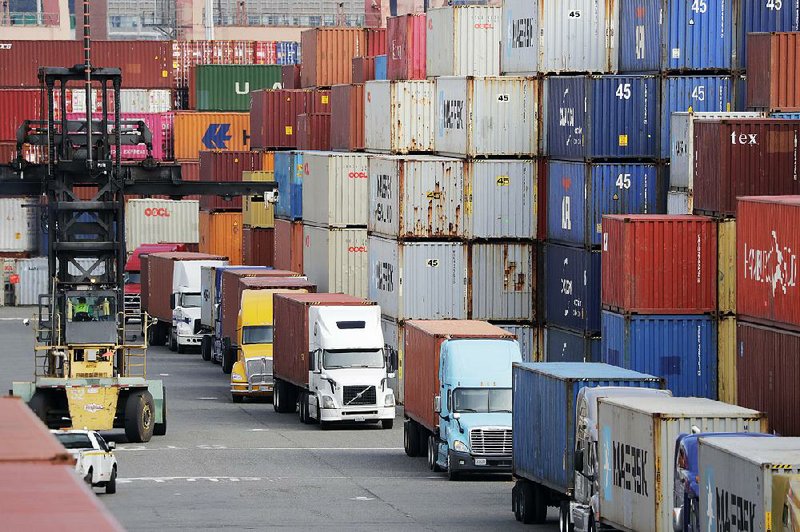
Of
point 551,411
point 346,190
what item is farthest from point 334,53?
point 551,411

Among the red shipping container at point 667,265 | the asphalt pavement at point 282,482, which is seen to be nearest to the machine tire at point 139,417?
the asphalt pavement at point 282,482

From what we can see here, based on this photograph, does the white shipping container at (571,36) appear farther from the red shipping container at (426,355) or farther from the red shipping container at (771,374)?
the red shipping container at (771,374)

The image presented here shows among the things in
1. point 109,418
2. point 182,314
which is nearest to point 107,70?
point 109,418

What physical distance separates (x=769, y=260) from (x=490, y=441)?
386 inches

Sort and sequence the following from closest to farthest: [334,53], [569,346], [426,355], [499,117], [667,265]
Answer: [667,265]
[426,355]
[569,346]
[499,117]
[334,53]

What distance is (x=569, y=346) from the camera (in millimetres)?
46375

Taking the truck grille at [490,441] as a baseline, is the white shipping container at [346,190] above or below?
above

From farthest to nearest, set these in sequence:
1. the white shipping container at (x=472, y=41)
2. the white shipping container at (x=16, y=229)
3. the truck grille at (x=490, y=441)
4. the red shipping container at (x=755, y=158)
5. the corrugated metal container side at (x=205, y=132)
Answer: the white shipping container at (x=16, y=229)
the corrugated metal container side at (x=205, y=132)
the white shipping container at (x=472, y=41)
the truck grille at (x=490, y=441)
the red shipping container at (x=755, y=158)

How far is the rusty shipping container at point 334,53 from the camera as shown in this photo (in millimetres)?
76562

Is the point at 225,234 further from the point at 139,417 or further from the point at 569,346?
the point at 139,417

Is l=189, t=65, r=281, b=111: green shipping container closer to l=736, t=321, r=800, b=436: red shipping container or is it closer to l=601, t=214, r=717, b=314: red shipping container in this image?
l=601, t=214, r=717, b=314: red shipping container

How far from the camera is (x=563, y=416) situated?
29734 mm

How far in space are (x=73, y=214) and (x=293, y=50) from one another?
65.6 metres

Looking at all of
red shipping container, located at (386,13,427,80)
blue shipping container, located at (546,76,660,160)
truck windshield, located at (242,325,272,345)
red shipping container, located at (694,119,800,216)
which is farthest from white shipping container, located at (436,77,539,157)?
red shipping container, located at (694,119,800,216)
